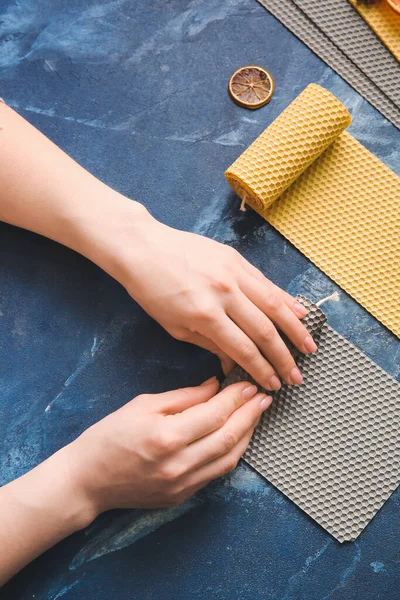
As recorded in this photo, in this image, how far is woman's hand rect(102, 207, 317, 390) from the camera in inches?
29.7

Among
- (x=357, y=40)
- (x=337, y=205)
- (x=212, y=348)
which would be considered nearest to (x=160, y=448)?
(x=212, y=348)

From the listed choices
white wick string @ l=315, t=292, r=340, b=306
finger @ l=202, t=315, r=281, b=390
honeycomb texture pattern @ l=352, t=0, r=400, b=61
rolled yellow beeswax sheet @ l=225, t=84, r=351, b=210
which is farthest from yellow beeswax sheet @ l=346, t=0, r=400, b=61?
finger @ l=202, t=315, r=281, b=390

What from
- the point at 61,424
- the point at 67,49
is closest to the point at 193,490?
the point at 61,424

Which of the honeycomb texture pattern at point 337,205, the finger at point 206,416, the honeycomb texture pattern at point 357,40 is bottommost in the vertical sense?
the finger at point 206,416

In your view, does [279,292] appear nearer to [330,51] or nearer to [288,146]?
[288,146]

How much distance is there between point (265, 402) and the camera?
79 cm

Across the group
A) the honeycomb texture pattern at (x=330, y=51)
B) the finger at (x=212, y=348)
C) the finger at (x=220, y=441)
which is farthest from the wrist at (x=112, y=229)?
the honeycomb texture pattern at (x=330, y=51)

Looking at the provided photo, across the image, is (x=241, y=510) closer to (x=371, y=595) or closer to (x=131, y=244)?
(x=371, y=595)

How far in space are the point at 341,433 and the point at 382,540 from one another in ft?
0.46

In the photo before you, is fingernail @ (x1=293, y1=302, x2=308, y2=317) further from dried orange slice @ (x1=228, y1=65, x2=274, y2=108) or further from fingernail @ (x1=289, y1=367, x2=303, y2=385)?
dried orange slice @ (x1=228, y1=65, x2=274, y2=108)

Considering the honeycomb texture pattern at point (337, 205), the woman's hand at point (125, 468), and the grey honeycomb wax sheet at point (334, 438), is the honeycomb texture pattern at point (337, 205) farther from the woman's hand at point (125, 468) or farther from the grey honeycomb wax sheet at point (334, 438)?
the woman's hand at point (125, 468)

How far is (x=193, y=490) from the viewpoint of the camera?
767 millimetres

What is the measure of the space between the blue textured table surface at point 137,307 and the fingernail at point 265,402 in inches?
3.4

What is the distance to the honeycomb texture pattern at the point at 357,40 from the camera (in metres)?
0.90
